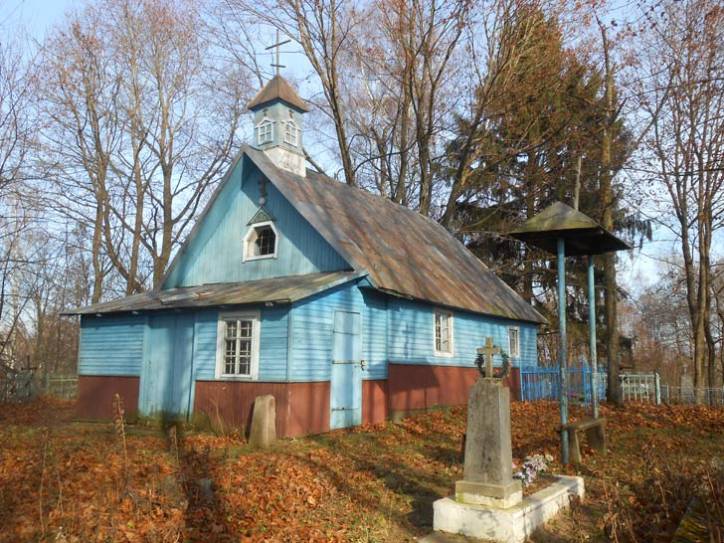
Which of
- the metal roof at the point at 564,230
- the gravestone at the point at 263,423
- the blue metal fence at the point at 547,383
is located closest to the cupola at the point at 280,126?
the gravestone at the point at 263,423

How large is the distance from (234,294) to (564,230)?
8.09 m

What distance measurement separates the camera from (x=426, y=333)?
17.6 m

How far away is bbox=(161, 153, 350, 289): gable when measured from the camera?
15656mm

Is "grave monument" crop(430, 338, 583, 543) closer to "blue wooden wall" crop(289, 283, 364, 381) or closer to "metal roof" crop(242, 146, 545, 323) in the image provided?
"blue wooden wall" crop(289, 283, 364, 381)

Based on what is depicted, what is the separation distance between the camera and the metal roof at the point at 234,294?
13.3 meters

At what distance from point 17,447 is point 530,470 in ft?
30.1

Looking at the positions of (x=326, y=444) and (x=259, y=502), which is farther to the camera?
(x=326, y=444)

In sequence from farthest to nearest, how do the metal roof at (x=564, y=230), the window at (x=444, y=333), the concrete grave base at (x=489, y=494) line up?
the window at (x=444, y=333)
the metal roof at (x=564, y=230)
the concrete grave base at (x=489, y=494)

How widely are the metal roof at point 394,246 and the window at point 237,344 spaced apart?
2877mm

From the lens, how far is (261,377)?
44.5ft

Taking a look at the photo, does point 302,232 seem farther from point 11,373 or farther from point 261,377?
point 11,373

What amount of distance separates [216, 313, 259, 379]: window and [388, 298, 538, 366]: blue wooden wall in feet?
13.2

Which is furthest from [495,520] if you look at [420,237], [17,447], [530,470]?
[420,237]

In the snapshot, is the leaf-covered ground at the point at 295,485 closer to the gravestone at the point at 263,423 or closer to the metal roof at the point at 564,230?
the gravestone at the point at 263,423
